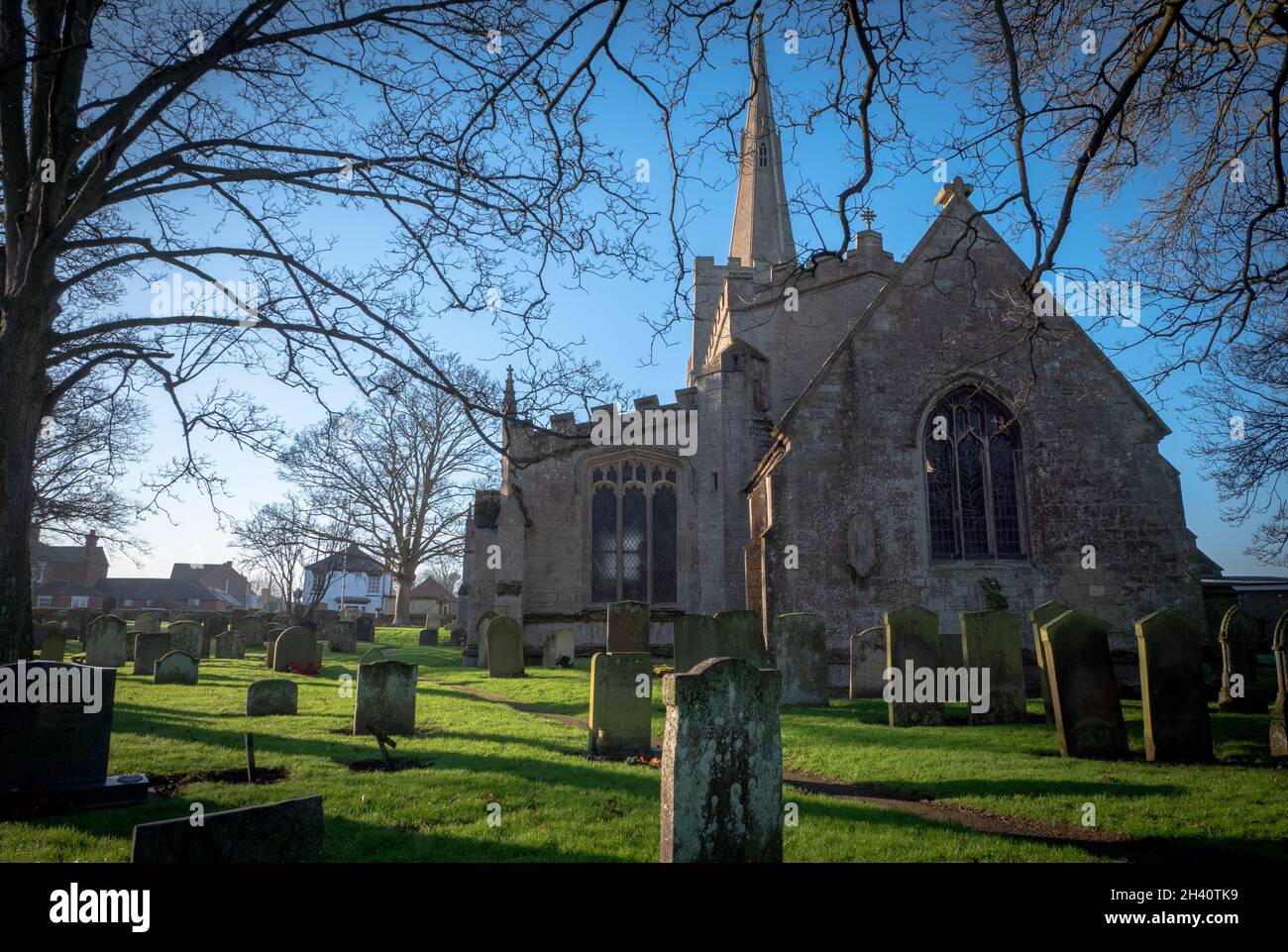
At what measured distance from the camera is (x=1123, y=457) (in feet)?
45.0

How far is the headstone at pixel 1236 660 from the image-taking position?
11125 mm

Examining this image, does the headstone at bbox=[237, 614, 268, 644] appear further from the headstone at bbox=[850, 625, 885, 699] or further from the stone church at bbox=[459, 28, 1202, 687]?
the headstone at bbox=[850, 625, 885, 699]

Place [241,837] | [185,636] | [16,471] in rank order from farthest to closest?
[185,636] → [16,471] → [241,837]

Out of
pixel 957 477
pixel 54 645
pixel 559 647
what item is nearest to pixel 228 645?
pixel 54 645

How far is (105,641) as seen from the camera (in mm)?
16625

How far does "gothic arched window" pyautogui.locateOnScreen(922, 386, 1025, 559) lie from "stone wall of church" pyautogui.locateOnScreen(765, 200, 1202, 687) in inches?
12.2

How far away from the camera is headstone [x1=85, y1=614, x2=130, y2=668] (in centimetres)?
1655

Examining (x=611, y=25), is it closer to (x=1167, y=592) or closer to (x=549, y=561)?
(x=1167, y=592)

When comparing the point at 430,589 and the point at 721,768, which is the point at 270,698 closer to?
the point at 721,768

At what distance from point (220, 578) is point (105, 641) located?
83917 millimetres

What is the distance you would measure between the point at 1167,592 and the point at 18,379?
56.1ft

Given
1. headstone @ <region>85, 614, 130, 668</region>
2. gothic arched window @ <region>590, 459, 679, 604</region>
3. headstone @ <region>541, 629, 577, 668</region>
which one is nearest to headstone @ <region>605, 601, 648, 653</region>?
headstone @ <region>541, 629, 577, 668</region>

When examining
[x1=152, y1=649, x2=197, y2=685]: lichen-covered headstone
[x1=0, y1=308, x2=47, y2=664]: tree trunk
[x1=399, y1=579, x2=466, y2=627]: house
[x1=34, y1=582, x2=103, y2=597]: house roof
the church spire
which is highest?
the church spire
